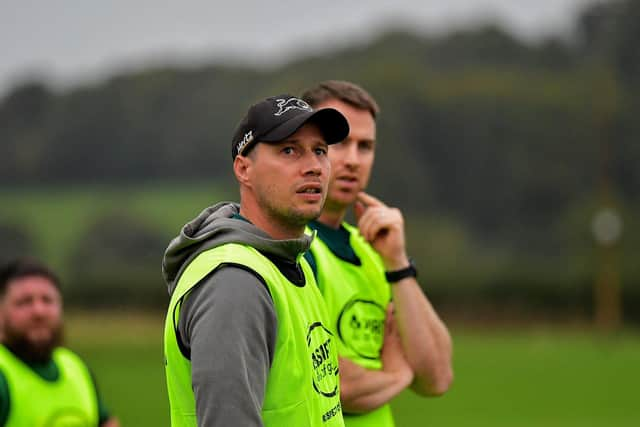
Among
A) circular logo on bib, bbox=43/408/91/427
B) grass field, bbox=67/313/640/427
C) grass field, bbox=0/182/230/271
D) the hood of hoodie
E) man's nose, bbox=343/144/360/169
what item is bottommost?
grass field, bbox=67/313/640/427

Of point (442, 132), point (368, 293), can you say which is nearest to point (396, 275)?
point (368, 293)

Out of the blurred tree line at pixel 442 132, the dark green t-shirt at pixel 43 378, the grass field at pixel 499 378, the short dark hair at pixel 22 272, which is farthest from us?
the blurred tree line at pixel 442 132

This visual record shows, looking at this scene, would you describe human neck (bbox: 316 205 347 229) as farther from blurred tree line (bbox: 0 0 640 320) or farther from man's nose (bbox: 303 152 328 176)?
blurred tree line (bbox: 0 0 640 320)

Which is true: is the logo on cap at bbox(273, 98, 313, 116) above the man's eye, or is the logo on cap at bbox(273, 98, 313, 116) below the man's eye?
above

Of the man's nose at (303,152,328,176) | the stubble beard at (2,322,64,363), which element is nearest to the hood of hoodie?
the man's nose at (303,152,328,176)

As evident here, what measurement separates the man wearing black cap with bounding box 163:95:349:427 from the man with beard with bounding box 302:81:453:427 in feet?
3.44

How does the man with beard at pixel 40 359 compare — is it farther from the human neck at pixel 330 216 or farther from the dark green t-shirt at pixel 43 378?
the human neck at pixel 330 216

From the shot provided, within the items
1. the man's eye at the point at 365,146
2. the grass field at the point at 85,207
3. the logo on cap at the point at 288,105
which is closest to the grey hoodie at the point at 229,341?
the logo on cap at the point at 288,105

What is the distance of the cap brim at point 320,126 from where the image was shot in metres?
3.86

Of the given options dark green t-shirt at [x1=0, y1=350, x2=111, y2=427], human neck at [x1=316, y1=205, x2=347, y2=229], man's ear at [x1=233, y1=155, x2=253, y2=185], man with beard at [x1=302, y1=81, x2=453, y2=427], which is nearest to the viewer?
man's ear at [x1=233, y1=155, x2=253, y2=185]

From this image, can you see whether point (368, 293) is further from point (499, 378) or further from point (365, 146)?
point (499, 378)

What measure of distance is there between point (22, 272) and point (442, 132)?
74.8 meters

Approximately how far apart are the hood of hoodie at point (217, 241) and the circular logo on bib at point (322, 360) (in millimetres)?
268

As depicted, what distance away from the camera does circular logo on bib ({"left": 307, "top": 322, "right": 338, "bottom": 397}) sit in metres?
3.92
